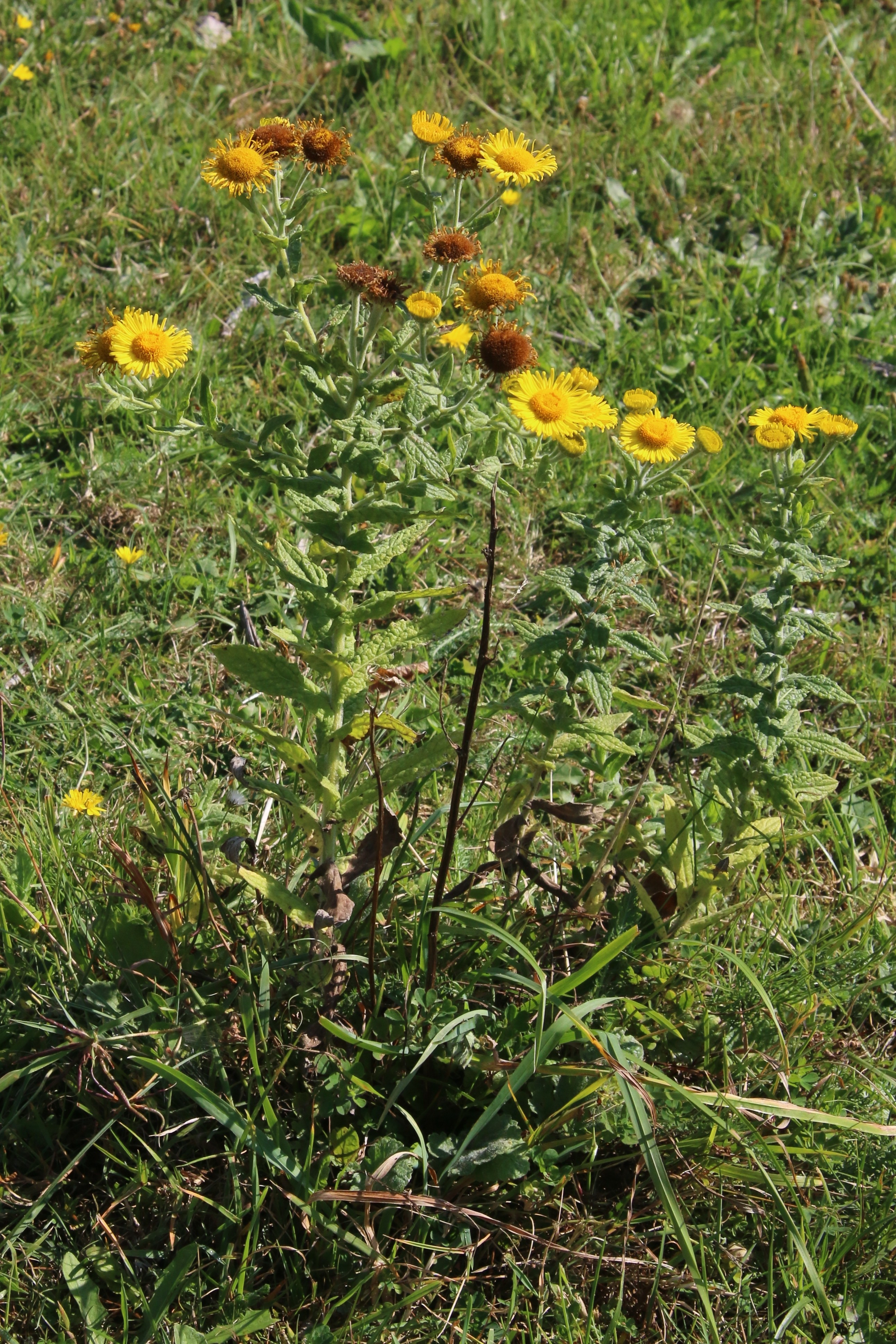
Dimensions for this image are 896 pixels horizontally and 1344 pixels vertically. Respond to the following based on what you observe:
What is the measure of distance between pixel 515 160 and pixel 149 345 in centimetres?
67

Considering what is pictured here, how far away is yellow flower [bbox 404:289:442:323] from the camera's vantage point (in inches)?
64.2

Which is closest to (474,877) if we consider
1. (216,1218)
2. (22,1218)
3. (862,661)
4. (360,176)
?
(216,1218)

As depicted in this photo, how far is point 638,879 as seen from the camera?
2115mm

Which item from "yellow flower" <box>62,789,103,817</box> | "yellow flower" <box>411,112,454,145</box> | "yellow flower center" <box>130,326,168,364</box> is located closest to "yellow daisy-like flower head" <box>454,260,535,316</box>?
"yellow flower" <box>411,112,454,145</box>

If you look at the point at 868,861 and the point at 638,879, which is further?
the point at 868,861

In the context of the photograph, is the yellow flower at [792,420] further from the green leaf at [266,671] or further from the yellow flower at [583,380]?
the green leaf at [266,671]

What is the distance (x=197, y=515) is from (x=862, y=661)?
1.66 metres

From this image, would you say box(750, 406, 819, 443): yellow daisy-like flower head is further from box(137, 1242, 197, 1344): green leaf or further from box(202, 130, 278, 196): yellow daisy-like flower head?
box(137, 1242, 197, 1344): green leaf

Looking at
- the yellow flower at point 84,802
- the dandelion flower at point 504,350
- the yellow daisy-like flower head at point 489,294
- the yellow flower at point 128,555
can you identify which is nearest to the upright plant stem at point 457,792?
the dandelion flower at point 504,350

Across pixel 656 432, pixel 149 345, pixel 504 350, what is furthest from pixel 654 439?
pixel 149 345

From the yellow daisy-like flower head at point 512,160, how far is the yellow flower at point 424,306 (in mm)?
290

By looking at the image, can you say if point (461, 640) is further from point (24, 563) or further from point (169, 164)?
point (169, 164)

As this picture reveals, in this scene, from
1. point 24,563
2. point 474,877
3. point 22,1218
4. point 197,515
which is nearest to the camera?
point 22,1218

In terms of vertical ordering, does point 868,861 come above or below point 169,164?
below
